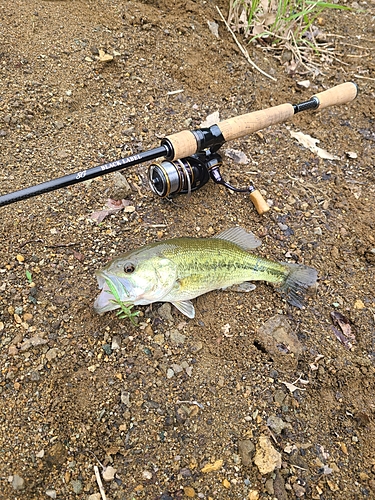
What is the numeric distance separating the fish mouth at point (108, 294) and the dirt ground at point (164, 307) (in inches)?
5.5

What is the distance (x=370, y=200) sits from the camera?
4707 millimetres

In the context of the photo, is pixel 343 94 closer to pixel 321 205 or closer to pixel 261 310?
pixel 321 205

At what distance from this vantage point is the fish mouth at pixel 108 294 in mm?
3092

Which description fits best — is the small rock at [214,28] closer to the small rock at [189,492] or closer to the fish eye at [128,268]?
the fish eye at [128,268]

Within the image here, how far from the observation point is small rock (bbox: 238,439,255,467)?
115 inches

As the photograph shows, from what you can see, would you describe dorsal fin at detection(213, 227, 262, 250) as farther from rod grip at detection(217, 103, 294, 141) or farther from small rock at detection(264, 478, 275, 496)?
small rock at detection(264, 478, 275, 496)

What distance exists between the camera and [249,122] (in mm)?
3955

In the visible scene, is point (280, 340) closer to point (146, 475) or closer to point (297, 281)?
point (297, 281)

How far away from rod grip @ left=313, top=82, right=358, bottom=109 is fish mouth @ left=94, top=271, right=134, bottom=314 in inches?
99.8

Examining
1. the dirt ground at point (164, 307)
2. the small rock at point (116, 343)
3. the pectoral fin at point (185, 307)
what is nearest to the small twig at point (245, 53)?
the dirt ground at point (164, 307)

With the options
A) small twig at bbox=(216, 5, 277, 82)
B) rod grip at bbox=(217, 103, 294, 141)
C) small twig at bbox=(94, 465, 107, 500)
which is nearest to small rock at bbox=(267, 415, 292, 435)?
small twig at bbox=(94, 465, 107, 500)

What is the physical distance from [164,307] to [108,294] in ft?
1.44

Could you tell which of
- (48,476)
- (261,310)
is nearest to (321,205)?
(261,310)

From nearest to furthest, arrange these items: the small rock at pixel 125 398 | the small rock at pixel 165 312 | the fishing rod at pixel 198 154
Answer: the small rock at pixel 125 398, the small rock at pixel 165 312, the fishing rod at pixel 198 154
